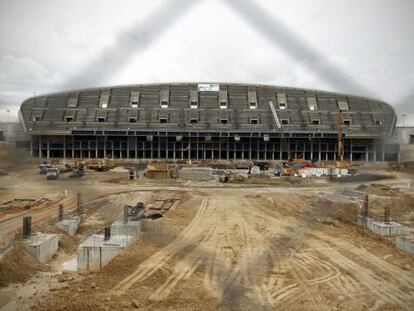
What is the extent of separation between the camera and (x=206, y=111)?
7606cm

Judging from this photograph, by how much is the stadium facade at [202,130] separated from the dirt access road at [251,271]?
149ft

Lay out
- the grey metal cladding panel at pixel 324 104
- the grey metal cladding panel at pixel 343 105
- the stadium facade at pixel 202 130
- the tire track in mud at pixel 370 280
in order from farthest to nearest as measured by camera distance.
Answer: the grey metal cladding panel at pixel 324 104
the grey metal cladding panel at pixel 343 105
the stadium facade at pixel 202 130
the tire track in mud at pixel 370 280

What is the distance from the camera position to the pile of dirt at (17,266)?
1298 centimetres

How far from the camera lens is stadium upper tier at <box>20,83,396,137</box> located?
70.1 meters

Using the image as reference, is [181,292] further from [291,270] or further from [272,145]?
[272,145]

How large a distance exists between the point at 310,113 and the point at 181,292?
66.6 meters

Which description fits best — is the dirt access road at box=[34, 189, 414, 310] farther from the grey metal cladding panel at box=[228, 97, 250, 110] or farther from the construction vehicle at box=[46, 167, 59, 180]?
the grey metal cladding panel at box=[228, 97, 250, 110]

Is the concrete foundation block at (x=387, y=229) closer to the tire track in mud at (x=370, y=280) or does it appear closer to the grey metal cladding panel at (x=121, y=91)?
the tire track in mud at (x=370, y=280)

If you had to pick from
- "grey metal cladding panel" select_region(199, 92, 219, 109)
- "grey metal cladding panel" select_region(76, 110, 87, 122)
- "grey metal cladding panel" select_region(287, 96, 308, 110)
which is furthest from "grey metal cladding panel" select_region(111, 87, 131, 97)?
"grey metal cladding panel" select_region(287, 96, 308, 110)

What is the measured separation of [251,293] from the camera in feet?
40.6

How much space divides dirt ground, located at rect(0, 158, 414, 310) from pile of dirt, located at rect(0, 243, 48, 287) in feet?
0.62

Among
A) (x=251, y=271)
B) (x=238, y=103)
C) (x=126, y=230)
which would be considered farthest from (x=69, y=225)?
(x=238, y=103)

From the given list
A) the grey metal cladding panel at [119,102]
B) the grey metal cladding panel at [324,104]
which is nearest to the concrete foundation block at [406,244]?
the grey metal cladding panel at [324,104]

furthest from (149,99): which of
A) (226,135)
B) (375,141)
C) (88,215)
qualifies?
(88,215)
